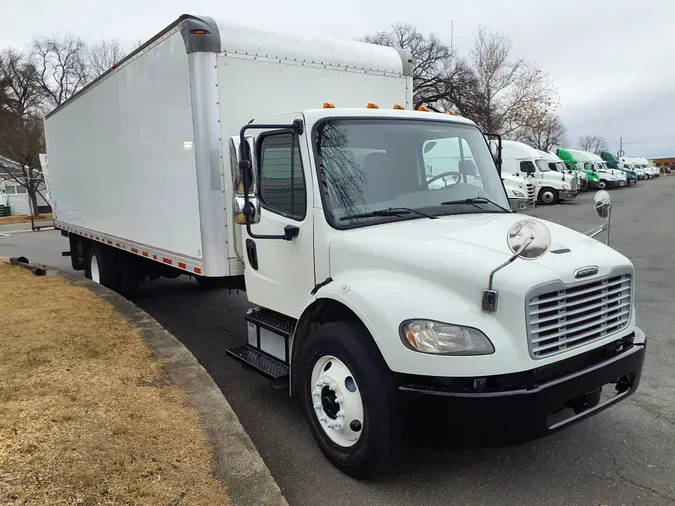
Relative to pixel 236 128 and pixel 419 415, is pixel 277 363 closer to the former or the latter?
pixel 419 415

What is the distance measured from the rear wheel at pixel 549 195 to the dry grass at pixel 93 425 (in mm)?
25576

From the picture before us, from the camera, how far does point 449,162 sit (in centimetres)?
436

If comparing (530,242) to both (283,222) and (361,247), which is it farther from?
(283,222)

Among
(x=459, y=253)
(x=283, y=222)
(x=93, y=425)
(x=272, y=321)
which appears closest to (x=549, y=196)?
(x=272, y=321)

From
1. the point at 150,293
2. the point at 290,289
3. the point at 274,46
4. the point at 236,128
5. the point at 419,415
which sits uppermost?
the point at 274,46

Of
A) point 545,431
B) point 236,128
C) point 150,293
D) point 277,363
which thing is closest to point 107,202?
point 150,293

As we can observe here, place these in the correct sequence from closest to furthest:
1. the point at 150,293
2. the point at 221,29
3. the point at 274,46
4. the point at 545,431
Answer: the point at 545,431
the point at 221,29
the point at 274,46
the point at 150,293

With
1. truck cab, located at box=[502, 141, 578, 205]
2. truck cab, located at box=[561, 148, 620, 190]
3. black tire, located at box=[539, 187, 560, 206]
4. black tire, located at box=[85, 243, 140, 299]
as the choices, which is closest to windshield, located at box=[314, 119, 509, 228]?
black tire, located at box=[85, 243, 140, 299]

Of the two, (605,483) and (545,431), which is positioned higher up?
(545,431)

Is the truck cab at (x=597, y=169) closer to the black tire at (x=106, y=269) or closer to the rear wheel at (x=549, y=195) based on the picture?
the rear wheel at (x=549, y=195)

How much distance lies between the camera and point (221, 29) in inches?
194

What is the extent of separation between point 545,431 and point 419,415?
68cm

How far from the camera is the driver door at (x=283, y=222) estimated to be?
3982 millimetres

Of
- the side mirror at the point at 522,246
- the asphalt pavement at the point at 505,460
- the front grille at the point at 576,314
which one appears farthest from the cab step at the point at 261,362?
the front grille at the point at 576,314
